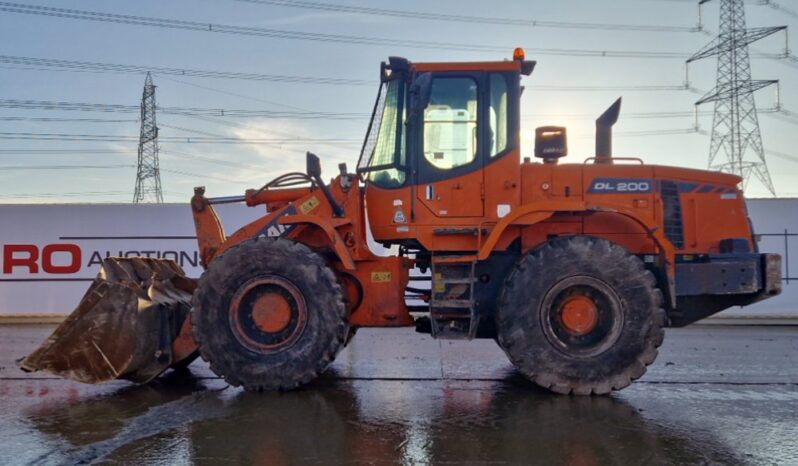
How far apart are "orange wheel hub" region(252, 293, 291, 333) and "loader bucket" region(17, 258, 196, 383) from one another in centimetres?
98

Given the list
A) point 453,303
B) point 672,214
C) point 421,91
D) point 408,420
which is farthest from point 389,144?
point 672,214

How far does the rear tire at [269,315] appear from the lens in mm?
5766

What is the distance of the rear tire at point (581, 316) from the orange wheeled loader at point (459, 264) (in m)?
0.01

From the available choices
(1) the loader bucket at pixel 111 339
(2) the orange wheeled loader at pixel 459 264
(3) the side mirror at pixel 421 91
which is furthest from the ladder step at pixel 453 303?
(1) the loader bucket at pixel 111 339

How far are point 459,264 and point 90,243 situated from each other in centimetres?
998

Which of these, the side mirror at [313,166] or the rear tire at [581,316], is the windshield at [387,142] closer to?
the side mirror at [313,166]

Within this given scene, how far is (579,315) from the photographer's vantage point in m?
5.78

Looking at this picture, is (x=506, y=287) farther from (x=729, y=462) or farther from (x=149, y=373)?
(x=149, y=373)

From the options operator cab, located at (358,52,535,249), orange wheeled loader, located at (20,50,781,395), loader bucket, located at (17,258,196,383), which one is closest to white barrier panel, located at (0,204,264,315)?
orange wheeled loader, located at (20,50,781,395)

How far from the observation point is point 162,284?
6.74 meters

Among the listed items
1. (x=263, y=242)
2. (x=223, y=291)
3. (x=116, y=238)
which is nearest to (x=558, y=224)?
(x=263, y=242)

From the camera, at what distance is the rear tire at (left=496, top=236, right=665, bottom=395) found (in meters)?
5.62

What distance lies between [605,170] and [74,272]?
11100 mm

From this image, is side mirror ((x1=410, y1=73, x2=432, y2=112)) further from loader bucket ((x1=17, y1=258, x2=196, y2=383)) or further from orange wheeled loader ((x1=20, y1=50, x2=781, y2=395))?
loader bucket ((x1=17, y1=258, x2=196, y2=383))
